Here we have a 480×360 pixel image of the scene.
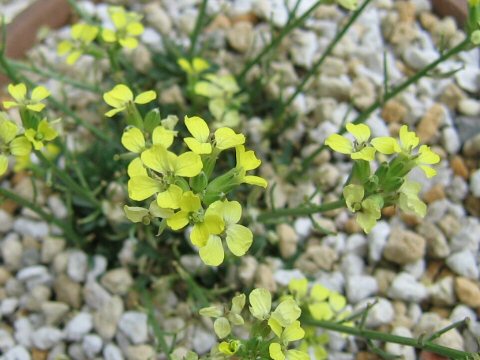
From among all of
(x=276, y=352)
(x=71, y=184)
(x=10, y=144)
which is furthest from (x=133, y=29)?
(x=276, y=352)

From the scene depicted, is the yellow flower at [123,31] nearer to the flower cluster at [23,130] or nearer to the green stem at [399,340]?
the flower cluster at [23,130]

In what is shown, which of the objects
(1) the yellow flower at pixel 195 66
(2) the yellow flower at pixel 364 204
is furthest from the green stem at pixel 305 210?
(1) the yellow flower at pixel 195 66

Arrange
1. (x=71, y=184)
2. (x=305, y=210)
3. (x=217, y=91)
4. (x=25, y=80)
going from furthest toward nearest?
(x=217, y=91)
(x=25, y=80)
(x=71, y=184)
(x=305, y=210)

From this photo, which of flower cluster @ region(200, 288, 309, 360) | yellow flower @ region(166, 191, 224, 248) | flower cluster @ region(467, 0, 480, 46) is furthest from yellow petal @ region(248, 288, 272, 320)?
flower cluster @ region(467, 0, 480, 46)

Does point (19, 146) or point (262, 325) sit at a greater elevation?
point (19, 146)

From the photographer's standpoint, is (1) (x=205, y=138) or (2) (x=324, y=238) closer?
(1) (x=205, y=138)

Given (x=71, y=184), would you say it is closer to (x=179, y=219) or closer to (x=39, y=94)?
(x=39, y=94)

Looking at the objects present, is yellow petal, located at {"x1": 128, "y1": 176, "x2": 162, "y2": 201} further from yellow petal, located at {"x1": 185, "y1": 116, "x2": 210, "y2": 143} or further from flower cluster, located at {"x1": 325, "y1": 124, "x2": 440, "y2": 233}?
flower cluster, located at {"x1": 325, "y1": 124, "x2": 440, "y2": 233}
